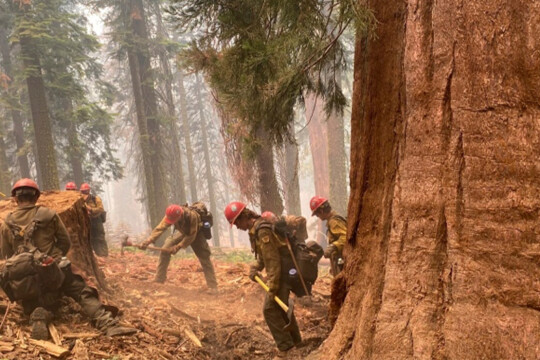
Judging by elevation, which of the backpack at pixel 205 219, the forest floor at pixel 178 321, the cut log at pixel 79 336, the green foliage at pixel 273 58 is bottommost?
the forest floor at pixel 178 321

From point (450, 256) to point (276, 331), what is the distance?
347cm

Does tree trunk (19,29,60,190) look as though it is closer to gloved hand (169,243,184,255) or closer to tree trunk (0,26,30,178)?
tree trunk (0,26,30,178)

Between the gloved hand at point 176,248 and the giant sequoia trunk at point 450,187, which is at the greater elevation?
the giant sequoia trunk at point 450,187

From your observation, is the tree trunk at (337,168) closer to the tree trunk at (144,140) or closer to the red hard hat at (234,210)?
the tree trunk at (144,140)

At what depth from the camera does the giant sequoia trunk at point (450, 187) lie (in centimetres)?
256

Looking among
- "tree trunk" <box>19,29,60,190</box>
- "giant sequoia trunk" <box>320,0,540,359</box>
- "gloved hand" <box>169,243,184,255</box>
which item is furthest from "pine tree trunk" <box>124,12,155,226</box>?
"giant sequoia trunk" <box>320,0,540,359</box>

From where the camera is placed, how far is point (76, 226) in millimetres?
7434

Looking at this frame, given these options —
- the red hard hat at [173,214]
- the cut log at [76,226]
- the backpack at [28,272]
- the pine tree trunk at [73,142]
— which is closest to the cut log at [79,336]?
the backpack at [28,272]

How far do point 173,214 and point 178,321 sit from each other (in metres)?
2.80

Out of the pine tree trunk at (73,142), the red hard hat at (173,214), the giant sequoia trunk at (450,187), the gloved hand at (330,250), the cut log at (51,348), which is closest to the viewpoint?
the giant sequoia trunk at (450,187)

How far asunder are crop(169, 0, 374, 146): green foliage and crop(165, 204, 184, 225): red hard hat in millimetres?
4141

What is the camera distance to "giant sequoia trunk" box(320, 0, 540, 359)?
8.40 ft

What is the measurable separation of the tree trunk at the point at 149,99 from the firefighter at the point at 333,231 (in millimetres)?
10218

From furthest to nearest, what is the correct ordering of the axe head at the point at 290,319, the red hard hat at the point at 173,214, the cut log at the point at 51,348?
the red hard hat at the point at 173,214 → the axe head at the point at 290,319 → the cut log at the point at 51,348
